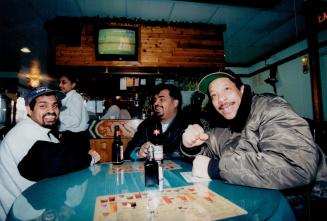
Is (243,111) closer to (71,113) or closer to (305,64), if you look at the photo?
(71,113)

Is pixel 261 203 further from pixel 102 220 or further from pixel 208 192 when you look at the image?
pixel 102 220

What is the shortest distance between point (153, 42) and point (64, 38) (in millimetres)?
2002

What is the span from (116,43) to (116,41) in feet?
0.14

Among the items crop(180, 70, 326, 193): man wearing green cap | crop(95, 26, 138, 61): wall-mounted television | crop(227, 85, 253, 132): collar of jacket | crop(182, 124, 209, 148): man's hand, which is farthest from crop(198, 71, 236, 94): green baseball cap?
crop(95, 26, 138, 61): wall-mounted television

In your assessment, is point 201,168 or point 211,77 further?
point 211,77

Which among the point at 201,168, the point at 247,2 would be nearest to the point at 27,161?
the point at 201,168

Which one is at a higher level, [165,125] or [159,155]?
[165,125]

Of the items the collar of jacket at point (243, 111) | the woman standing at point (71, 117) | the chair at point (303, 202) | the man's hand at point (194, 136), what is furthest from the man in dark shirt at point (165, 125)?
the woman standing at point (71, 117)

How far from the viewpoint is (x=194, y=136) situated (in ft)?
5.85

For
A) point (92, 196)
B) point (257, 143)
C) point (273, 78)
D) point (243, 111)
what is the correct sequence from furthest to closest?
point (273, 78) → point (243, 111) → point (257, 143) → point (92, 196)

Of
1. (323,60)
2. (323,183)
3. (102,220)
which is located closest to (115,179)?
(102,220)

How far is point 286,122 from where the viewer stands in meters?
1.27

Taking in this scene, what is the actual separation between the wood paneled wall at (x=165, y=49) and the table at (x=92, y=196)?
12.7 ft

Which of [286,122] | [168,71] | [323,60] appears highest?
[323,60]
